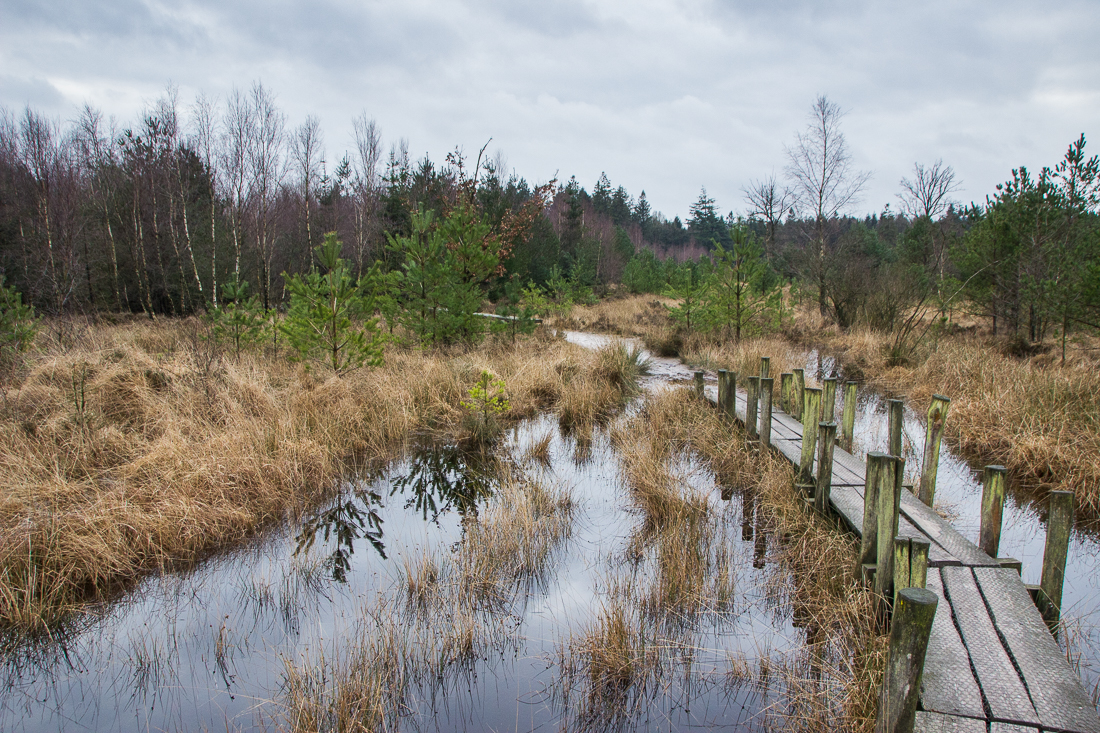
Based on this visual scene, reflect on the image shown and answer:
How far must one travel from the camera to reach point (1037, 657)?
2.67 m

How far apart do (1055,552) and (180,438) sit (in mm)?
6587

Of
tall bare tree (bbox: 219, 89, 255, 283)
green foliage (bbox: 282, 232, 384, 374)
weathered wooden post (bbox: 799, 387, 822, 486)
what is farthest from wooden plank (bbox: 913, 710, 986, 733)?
tall bare tree (bbox: 219, 89, 255, 283)

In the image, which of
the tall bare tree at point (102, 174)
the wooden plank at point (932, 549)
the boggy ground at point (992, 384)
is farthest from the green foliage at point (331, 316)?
the tall bare tree at point (102, 174)

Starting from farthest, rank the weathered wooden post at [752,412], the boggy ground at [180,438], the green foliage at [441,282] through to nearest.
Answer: the green foliage at [441,282], the weathered wooden post at [752,412], the boggy ground at [180,438]

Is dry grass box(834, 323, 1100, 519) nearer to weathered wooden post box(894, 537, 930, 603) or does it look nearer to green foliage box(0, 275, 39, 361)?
weathered wooden post box(894, 537, 930, 603)

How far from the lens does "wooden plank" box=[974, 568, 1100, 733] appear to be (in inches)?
91.2

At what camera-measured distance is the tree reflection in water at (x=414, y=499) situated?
4.94 metres

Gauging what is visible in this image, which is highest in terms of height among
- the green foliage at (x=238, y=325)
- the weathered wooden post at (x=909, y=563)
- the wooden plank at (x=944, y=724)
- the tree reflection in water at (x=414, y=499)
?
the green foliage at (x=238, y=325)

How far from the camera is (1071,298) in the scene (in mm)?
8953

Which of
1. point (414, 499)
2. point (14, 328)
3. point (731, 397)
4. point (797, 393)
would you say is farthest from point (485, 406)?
point (14, 328)

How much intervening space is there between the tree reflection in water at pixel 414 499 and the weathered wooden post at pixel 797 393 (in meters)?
3.54

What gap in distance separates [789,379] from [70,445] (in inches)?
309

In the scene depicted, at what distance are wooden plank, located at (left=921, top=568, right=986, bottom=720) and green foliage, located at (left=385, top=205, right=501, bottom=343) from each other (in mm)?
8716

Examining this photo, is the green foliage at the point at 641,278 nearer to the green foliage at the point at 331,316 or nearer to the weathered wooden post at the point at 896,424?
the green foliage at the point at 331,316
